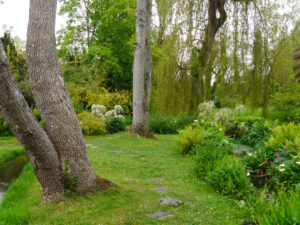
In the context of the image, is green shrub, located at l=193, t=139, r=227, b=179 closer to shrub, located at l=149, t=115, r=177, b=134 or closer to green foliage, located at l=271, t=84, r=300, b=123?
shrub, located at l=149, t=115, r=177, b=134

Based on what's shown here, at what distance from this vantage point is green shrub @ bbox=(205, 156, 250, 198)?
11.7 feet

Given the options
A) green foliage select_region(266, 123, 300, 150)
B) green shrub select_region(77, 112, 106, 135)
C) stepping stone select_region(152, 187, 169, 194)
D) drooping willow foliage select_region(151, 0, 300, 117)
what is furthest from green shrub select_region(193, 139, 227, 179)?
green shrub select_region(77, 112, 106, 135)

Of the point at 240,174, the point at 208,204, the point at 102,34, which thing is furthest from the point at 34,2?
the point at 102,34

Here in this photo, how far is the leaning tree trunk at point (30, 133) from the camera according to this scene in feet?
8.75

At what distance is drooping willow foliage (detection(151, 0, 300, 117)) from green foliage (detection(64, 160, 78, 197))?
4451 mm

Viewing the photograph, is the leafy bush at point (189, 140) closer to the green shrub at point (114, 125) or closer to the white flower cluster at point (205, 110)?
the white flower cluster at point (205, 110)

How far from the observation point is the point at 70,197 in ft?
10.6

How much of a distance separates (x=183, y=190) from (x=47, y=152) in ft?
6.90

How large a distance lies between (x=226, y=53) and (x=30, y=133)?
17.3 feet

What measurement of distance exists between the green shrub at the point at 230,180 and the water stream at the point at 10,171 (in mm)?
3502

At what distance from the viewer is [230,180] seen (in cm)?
361

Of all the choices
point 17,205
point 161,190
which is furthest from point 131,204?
point 17,205

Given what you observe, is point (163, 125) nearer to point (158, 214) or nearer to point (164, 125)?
point (164, 125)

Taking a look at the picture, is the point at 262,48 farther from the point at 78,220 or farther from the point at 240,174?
the point at 78,220
